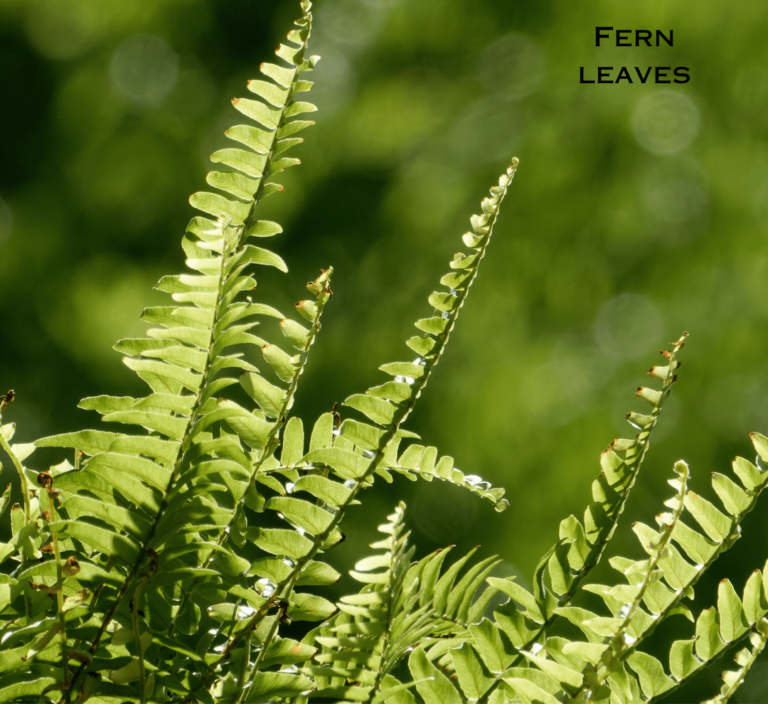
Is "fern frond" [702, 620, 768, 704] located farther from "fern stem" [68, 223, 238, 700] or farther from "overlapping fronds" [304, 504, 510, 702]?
"fern stem" [68, 223, 238, 700]

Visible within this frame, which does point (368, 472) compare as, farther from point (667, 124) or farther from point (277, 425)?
point (667, 124)

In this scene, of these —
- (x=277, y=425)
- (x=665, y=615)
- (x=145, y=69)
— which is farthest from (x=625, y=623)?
(x=145, y=69)

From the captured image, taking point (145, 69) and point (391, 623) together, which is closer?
point (391, 623)

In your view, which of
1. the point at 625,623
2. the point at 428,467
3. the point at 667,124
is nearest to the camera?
the point at 625,623

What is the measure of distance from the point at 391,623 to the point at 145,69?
86.9 inches

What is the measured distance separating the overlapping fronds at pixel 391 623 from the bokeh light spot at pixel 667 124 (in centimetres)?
181

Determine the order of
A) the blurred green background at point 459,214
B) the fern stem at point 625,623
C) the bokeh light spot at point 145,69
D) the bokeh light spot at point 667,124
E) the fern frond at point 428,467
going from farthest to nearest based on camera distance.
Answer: the bokeh light spot at point 145,69 → the bokeh light spot at point 667,124 → the blurred green background at point 459,214 → the fern frond at point 428,467 → the fern stem at point 625,623

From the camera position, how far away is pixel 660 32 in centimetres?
193

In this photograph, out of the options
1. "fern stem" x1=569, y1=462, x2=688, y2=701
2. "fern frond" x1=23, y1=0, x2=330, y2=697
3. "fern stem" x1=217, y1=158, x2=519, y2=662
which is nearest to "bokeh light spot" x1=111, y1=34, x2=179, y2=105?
"fern frond" x1=23, y1=0, x2=330, y2=697

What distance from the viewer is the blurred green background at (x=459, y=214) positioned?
5.60ft

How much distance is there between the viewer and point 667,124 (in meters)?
1.94

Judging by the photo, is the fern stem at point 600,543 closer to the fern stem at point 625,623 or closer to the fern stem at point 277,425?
the fern stem at point 625,623

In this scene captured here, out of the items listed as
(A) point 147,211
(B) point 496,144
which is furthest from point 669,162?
(A) point 147,211

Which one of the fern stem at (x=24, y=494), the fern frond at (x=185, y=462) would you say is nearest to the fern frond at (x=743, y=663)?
the fern frond at (x=185, y=462)
